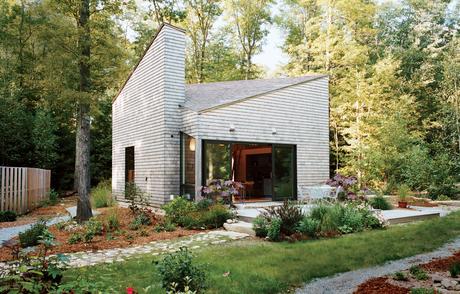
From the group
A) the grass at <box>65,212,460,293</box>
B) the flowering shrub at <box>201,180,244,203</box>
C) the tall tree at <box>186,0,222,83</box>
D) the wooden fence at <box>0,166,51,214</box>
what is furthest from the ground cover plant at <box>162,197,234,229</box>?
the tall tree at <box>186,0,222,83</box>

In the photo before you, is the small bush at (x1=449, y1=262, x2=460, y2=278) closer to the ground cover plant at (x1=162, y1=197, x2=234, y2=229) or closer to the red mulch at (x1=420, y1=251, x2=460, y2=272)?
the red mulch at (x1=420, y1=251, x2=460, y2=272)

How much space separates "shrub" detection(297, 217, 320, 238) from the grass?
353 mm

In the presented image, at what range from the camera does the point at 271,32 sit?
2478 cm

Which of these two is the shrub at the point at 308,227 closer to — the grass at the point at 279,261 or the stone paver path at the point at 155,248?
the grass at the point at 279,261

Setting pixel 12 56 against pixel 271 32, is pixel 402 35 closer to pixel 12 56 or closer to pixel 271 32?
pixel 271 32

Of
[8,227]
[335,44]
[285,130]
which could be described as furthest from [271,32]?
[8,227]

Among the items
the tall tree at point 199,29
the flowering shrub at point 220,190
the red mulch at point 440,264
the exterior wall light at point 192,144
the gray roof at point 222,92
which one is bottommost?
the red mulch at point 440,264

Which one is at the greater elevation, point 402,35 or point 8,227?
point 402,35

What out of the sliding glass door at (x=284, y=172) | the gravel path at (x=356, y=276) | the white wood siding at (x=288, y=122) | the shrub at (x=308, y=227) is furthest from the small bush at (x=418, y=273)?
the sliding glass door at (x=284, y=172)

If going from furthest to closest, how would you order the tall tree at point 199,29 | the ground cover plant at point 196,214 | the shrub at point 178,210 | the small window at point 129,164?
the tall tree at point 199,29 → the small window at point 129,164 → the shrub at point 178,210 → the ground cover plant at point 196,214

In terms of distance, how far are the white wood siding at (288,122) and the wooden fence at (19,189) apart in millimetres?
6125

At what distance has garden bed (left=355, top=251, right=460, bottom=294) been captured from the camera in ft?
12.0

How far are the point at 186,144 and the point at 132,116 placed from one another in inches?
139

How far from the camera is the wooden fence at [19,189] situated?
11.1 meters
